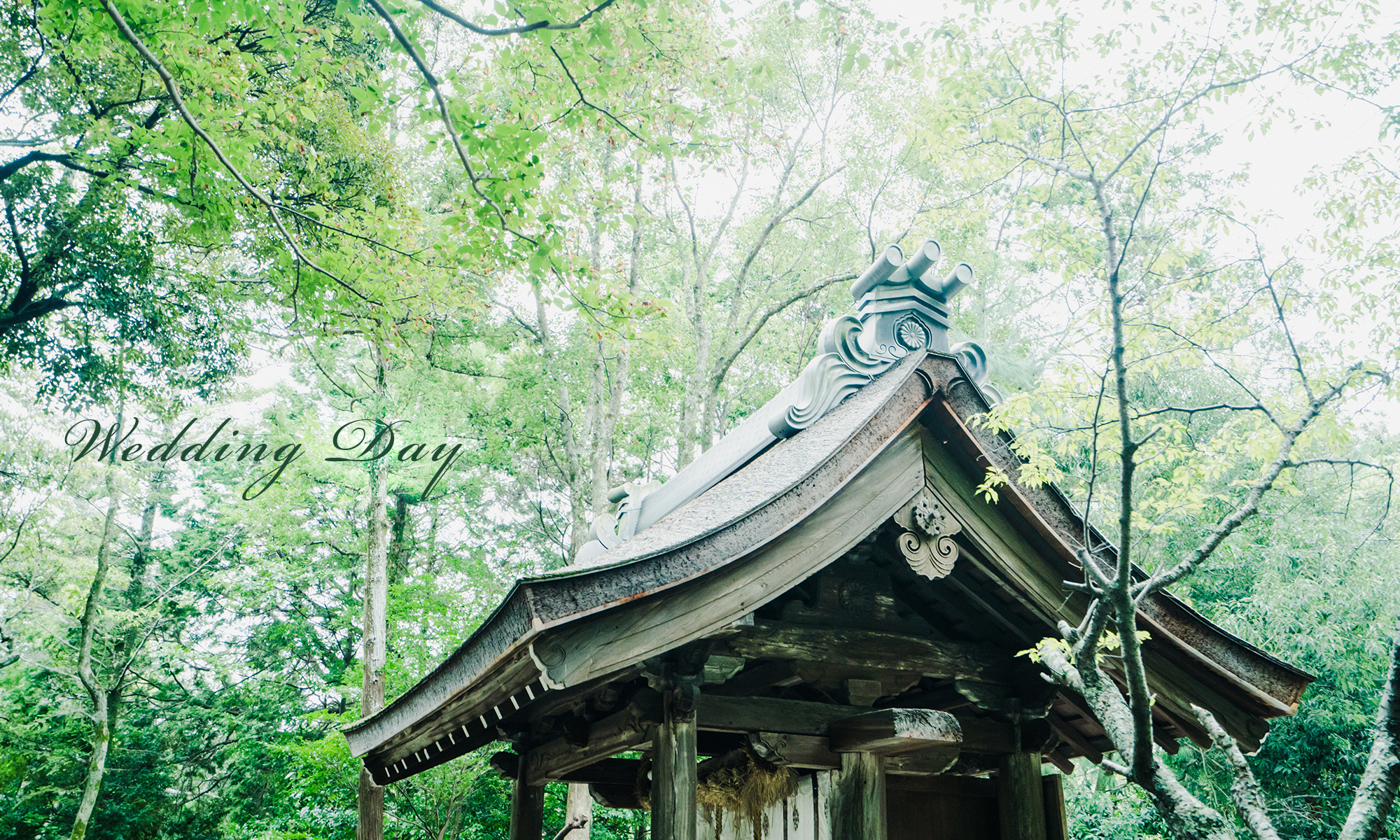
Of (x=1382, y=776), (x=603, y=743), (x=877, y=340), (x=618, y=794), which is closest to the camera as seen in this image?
(x=1382, y=776)

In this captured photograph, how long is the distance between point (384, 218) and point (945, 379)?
3782 millimetres

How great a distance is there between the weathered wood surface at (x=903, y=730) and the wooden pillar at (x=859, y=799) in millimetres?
161

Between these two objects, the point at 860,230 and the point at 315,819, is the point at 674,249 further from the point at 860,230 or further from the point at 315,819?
the point at 315,819

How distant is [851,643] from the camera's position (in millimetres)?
3217

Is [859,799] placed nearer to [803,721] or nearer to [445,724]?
[803,721]

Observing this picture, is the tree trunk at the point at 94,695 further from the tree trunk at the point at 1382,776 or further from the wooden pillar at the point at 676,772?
the tree trunk at the point at 1382,776

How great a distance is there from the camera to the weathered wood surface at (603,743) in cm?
308

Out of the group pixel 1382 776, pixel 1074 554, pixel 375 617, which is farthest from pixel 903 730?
pixel 375 617

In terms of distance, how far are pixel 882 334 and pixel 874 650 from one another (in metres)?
1.37

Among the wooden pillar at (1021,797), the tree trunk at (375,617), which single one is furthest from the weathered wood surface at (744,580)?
the tree trunk at (375,617)

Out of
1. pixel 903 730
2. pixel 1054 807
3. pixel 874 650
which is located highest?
pixel 874 650

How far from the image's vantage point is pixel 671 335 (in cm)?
531

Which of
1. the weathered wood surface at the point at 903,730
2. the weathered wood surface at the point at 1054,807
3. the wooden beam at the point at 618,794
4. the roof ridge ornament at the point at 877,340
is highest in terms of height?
the roof ridge ornament at the point at 877,340

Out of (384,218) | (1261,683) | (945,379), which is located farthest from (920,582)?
(384,218)
